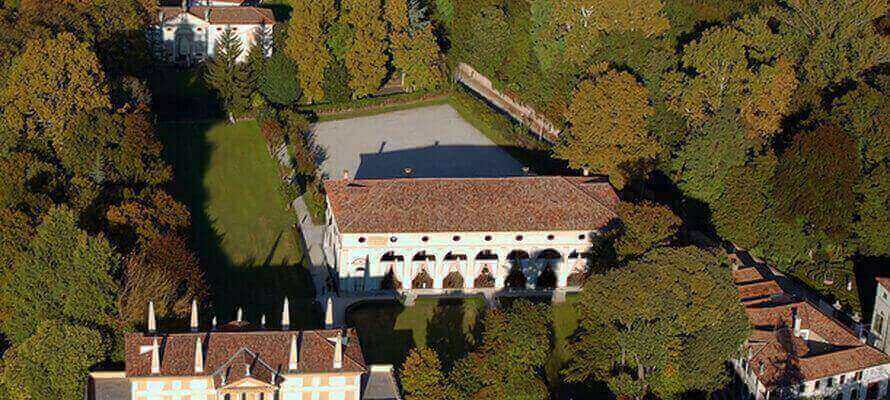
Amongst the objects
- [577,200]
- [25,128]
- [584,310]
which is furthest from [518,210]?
[25,128]

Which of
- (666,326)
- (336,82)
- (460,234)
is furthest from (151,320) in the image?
(336,82)

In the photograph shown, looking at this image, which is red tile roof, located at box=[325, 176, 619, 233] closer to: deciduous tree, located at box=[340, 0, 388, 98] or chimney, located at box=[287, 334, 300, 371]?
chimney, located at box=[287, 334, 300, 371]

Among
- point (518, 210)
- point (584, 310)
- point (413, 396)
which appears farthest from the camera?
point (518, 210)

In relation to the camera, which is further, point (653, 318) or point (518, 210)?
point (518, 210)

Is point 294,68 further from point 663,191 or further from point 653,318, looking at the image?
point 653,318

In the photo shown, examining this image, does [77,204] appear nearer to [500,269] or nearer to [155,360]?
[155,360]
